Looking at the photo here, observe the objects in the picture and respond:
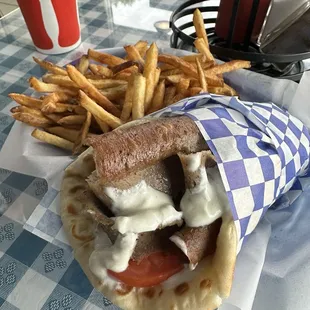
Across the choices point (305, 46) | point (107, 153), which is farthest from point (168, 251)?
point (305, 46)

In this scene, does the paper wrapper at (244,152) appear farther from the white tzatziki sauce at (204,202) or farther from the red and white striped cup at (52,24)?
the red and white striped cup at (52,24)

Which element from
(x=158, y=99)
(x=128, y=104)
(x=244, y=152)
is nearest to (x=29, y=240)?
(x=128, y=104)

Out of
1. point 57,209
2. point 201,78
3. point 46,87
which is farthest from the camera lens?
point 46,87

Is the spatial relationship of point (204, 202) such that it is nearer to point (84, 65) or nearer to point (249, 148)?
point (249, 148)

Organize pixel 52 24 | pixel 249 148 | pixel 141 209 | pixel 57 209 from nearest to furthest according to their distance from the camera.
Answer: pixel 141 209 < pixel 249 148 < pixel 57 209 < pixel 52 24

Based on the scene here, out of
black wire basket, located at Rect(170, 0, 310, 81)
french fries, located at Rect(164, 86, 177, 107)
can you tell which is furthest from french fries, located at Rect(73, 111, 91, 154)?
→ black wire basket, located at Rect(170, 0, 310, 81)

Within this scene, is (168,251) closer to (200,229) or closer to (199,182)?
(200,229)

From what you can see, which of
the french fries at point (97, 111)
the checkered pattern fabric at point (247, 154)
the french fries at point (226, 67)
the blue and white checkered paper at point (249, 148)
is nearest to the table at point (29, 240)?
the checkered pattern fabric at point (247, 154)

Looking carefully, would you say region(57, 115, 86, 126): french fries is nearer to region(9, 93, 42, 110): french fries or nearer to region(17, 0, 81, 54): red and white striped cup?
region(9, 93, 42, 110): french fries
